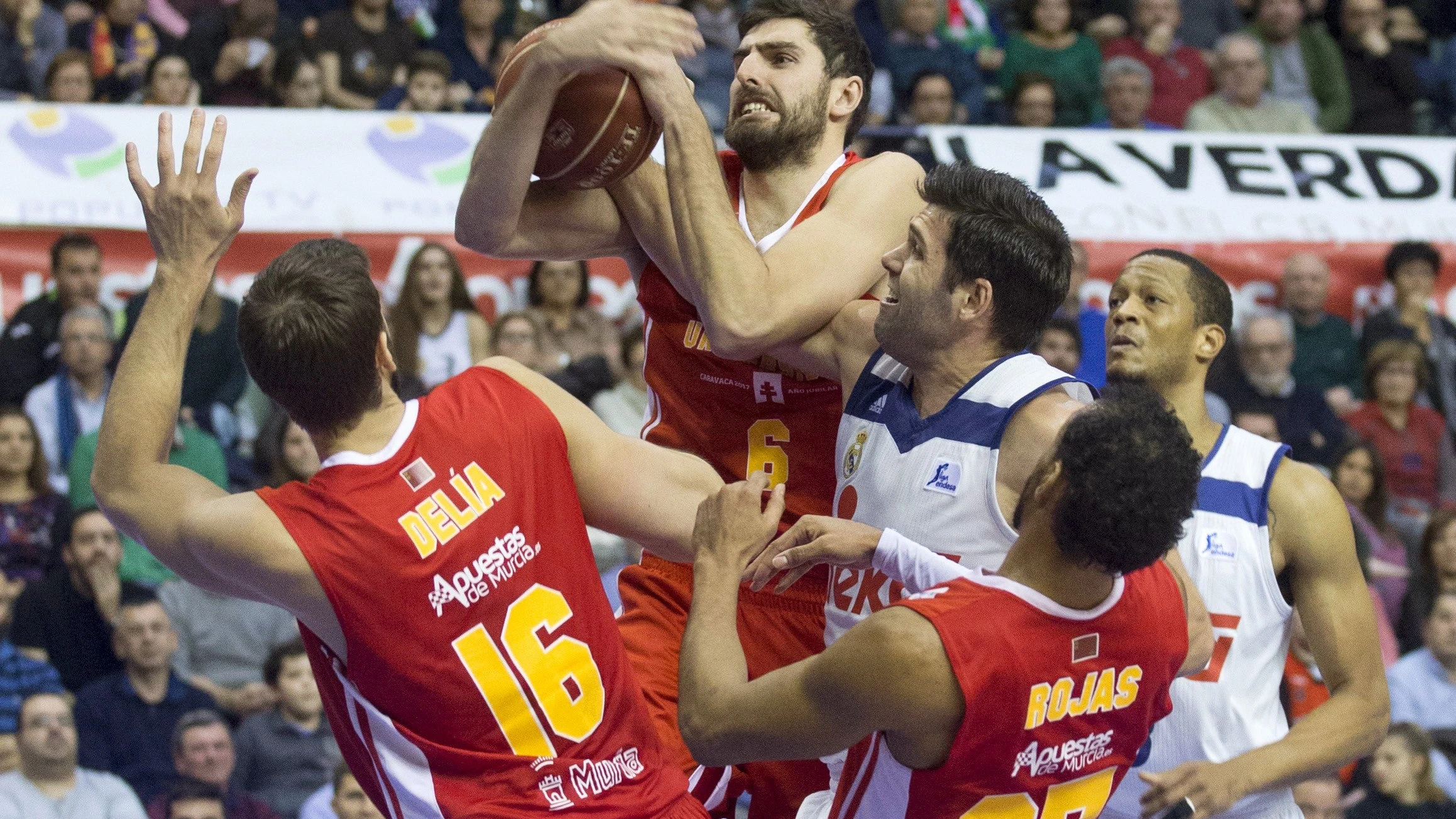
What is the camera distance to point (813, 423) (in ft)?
14.3

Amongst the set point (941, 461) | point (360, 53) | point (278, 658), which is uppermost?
point (941, 461)

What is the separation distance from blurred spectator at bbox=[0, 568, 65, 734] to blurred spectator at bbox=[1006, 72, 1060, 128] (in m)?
6.49

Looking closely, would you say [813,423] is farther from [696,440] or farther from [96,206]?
[96,206]

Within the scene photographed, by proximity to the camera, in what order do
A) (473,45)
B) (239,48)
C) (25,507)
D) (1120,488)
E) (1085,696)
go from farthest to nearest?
(473,45), (239,48), (25,507), (1085,696), (1120,488)

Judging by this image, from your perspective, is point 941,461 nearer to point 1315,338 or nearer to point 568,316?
point 568,316

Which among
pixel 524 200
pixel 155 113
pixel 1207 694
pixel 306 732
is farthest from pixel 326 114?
pixel 1207 694

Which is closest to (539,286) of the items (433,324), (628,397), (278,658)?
(433,324)

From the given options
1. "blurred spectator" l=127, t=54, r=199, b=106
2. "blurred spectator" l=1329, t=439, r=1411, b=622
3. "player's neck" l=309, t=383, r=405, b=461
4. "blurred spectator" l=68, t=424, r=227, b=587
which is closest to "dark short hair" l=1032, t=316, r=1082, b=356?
"blurred spectator" l=1329, t=439, r=1411, b=622

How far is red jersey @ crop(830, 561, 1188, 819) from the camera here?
2938 mm

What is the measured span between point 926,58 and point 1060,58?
95cm

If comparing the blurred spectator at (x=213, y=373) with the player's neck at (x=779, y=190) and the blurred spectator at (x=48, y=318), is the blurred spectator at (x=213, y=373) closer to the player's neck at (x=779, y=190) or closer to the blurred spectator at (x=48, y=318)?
the blurred spectator at (x=48, y=318)

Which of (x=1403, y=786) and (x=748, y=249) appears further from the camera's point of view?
(x=1403, y=786)

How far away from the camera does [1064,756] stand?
10.2 feet

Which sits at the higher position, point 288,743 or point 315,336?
point 315,336
